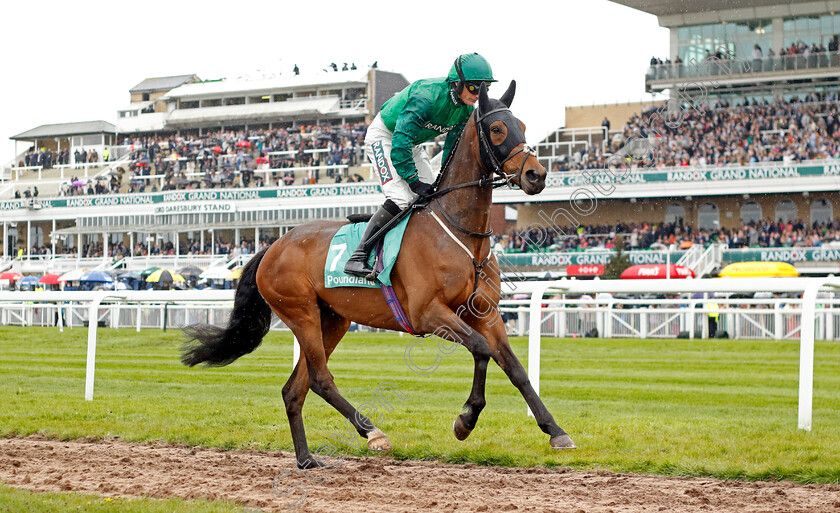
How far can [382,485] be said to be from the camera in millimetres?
4625

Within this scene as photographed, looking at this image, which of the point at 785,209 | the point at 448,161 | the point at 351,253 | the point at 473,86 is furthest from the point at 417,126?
the point at 785,209

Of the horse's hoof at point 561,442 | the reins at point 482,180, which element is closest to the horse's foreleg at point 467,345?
the reins at point 482,180

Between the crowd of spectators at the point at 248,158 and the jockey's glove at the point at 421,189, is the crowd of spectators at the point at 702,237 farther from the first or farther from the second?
the jockey's glove at the point at 421,189

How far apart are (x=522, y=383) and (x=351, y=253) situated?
129 centimetres

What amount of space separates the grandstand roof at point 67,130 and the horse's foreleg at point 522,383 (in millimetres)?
58826

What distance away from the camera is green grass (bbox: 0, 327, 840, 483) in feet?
17.3

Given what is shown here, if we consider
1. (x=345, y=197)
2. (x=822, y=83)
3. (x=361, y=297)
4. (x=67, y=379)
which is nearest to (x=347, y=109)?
(x=345, y=197)

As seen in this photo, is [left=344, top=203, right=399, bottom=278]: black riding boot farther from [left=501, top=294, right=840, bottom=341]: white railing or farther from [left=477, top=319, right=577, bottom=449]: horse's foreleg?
[left=501, top=294, right=840, bottom=341]: white railing

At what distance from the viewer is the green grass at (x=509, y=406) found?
17.3ft

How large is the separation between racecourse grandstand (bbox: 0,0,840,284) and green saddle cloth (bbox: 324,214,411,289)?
16.8 m

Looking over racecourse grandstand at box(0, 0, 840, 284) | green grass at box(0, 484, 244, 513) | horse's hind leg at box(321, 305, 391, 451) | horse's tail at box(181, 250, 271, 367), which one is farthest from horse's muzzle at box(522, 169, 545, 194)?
racecourse grandstand at box(0, 0, 840, 284)

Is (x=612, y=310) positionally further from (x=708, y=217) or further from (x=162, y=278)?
(x=708, y=217)

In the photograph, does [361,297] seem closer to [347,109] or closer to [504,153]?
[504,153]

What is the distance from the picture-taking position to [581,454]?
529 cm
